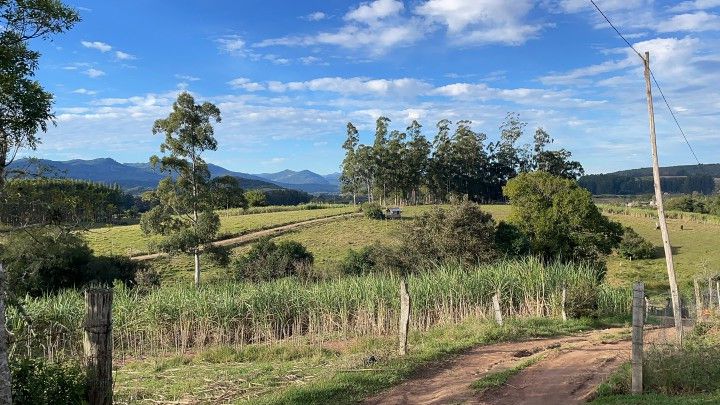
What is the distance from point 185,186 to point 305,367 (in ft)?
51.6

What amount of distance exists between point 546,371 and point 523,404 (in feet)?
6.20

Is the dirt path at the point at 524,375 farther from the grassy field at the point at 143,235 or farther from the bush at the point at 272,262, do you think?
the grassy field at the point at 143,235

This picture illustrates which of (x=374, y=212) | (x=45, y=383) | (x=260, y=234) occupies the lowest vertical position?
(x=260, y=234)

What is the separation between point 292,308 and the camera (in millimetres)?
14562

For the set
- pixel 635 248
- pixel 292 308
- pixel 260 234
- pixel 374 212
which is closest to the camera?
pixel 292 308

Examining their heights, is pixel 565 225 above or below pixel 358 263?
above

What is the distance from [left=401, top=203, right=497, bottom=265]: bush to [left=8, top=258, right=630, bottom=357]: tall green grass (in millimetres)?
10087

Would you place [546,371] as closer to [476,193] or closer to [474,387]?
[474,387]

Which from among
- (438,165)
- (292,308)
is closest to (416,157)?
(438,165)

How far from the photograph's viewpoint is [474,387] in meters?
7.81

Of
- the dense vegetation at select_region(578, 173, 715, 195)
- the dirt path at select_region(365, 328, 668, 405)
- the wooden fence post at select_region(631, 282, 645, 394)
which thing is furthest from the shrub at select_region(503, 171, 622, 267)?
the dense vegetation at select_region(578, 173, 715, 195)

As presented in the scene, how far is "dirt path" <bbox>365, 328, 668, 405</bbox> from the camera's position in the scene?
7352mm

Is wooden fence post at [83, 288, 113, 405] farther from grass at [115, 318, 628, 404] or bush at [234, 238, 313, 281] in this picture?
bush at [234, 238, 313, 281]

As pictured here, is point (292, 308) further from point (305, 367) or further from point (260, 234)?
point (260, 234)
